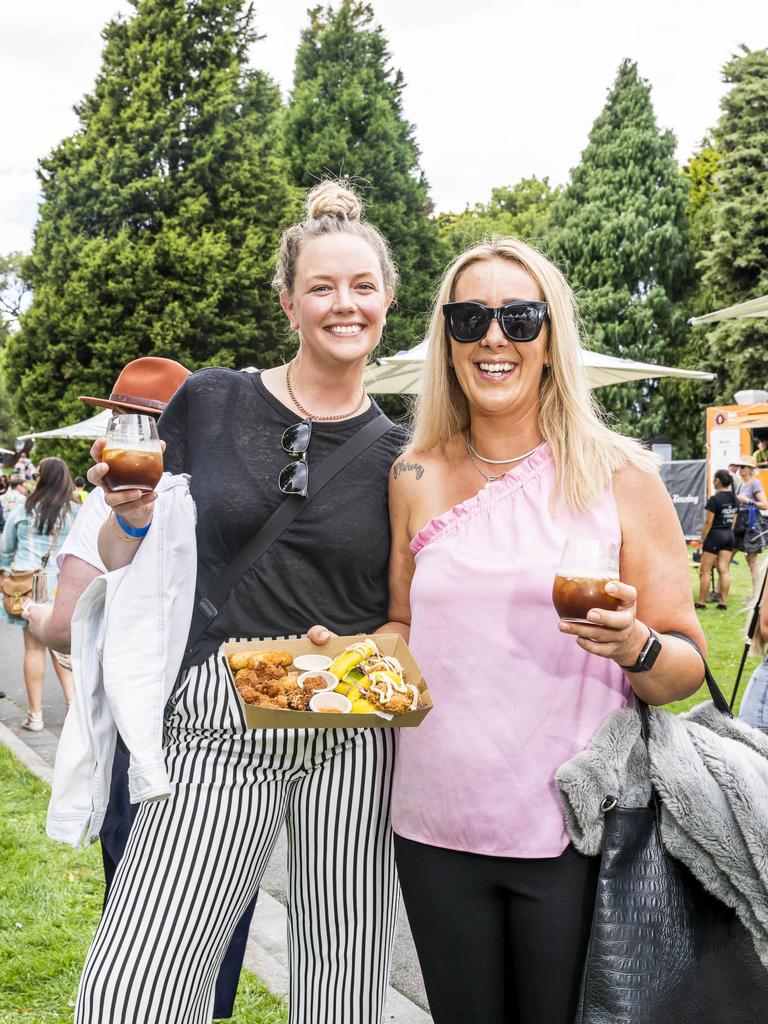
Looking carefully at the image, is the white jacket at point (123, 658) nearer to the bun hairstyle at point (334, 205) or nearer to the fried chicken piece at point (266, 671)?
the fried chicken piece at point (266, 671)

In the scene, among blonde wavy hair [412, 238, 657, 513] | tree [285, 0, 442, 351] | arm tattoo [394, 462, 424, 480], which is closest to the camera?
blonde wavy hair [412, 238, 657, 513]

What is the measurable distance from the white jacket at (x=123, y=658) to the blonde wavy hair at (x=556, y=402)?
718mm

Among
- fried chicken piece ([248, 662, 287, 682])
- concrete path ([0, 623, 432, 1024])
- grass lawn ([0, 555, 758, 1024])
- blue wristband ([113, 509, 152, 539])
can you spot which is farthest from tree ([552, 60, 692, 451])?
fried chicken piece ([248, 662, 287, 682])

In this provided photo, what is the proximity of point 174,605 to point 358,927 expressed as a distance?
924mm

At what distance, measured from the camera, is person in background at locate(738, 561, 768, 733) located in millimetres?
3484

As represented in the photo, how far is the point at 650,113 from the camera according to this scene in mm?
34406

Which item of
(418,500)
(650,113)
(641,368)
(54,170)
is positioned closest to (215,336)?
(54,170)

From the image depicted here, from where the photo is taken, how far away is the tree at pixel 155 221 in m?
25.1

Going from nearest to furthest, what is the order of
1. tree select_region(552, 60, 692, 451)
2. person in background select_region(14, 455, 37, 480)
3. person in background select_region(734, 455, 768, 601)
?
person in background select_region(734, 455, 768, 601), person in background select_region(14, 455, 37, 480), tree select_region(552, 60, 692, 451)

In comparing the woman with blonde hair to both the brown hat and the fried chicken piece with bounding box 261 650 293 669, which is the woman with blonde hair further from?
the brown hat

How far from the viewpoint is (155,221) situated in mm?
→ 26297

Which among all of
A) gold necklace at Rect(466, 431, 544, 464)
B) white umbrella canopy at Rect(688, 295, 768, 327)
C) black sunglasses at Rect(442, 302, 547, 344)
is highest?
white umbrella canopy at Rect(688, 295, 768, 327)

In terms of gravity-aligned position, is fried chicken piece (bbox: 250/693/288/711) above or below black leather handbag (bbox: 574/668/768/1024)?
above

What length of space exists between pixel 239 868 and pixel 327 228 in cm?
167
